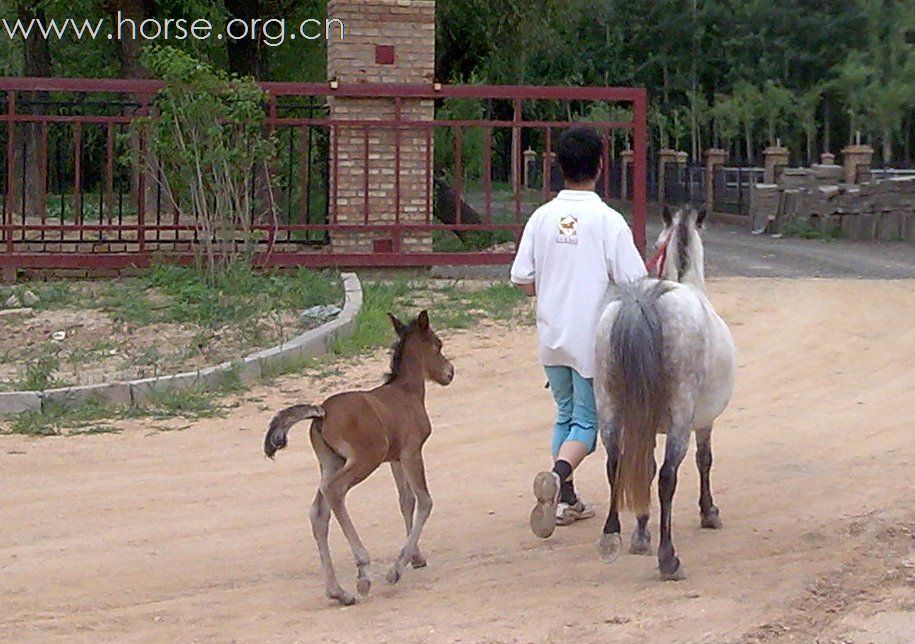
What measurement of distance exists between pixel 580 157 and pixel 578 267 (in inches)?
19.3

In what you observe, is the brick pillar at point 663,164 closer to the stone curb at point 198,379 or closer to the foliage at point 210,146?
the foliage at point 210,146

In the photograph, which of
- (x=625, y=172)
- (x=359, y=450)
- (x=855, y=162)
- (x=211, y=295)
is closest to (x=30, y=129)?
(x=211, y=295)

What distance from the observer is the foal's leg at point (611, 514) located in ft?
20.1

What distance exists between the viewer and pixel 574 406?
678 cm

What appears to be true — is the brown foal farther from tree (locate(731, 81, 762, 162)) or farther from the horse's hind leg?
tree (locate(731, 81, 762, 162))

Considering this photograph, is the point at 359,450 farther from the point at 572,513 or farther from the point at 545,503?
the point at 572,513

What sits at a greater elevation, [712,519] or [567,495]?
[567,495]

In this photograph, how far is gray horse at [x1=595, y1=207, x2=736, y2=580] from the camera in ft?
20.3

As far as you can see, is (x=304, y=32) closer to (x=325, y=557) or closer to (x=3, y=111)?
(x=3, y=111)

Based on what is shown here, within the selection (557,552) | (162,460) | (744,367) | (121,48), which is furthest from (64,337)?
(121,48)

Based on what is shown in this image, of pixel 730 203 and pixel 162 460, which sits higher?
pixel 730 203

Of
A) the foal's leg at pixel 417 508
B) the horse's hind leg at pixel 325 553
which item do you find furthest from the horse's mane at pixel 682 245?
the horse's hind leg at pixel 325 553

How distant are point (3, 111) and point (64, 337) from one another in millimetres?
7029

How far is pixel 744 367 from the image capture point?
38.2ft
